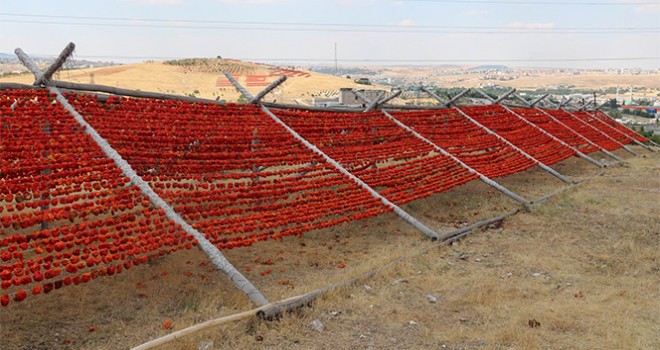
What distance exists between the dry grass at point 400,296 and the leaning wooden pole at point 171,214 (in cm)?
19

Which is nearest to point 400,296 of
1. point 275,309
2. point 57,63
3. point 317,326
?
point 317,326

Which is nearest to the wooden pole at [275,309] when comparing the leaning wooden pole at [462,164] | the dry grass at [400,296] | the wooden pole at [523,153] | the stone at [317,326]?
the dry grass at [400,296]

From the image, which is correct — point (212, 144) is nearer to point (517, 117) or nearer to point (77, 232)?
point (77, 232)

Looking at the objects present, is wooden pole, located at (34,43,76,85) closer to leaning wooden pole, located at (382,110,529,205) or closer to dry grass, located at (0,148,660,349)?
dry grass, located at (0,148,660,349)

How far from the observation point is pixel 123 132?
6.57m

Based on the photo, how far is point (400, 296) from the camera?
5.40 meters

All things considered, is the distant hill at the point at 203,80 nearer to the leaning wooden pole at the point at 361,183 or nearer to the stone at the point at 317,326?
the leaning wooden pole at the point at 361,183

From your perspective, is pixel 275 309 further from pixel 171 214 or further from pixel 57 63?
pixel 57 63

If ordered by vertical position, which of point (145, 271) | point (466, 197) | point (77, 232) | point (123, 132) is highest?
point (123, 132)

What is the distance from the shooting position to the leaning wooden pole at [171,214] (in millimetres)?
4945

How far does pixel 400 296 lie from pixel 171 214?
2.69 metres

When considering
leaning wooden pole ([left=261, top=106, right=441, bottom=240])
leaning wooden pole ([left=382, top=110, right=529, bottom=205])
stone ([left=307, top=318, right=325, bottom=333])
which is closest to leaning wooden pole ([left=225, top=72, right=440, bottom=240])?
leaning wooden pole ([left=261, top=106, right=441, bottom=240])

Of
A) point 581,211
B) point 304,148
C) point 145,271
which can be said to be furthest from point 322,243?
point 581,211

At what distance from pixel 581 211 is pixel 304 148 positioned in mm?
5514
